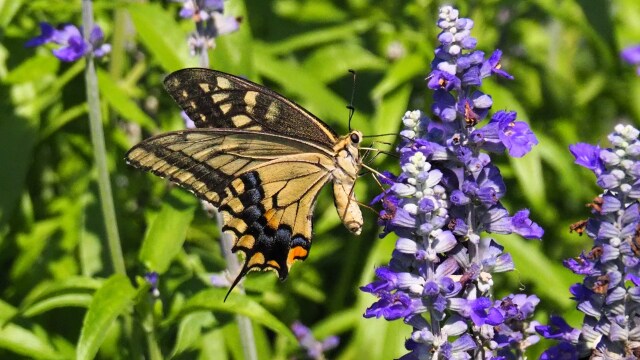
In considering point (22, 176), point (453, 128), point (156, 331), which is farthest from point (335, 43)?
point (453, 128)

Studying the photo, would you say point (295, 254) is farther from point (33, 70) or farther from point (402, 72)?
point (33, 70)

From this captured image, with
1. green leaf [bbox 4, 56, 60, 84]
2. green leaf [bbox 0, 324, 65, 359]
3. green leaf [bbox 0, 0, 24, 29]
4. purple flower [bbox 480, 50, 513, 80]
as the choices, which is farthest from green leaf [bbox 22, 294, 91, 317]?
purple flower [bbox 480, 50, 513, 80]

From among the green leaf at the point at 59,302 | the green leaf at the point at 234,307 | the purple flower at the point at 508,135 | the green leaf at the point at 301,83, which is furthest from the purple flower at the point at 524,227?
the green leaf at the point at 301,83

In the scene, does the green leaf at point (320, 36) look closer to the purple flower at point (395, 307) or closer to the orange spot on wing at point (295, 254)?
the orange spot on wing at point (295, 254)

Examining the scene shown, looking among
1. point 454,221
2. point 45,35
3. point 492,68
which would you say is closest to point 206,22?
point 45,35

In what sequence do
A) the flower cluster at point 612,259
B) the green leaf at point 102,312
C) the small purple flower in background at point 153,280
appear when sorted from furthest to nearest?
the small purple flower in background at point 153,280, the green leaf at point 102,312, the flower cluster at point 612,259

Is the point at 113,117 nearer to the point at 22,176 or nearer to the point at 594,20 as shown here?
the point at 22,176

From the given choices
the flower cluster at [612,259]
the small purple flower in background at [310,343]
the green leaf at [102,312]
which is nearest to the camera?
the flower cluster at [612,259]

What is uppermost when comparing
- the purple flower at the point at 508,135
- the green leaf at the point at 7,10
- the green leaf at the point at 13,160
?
the green leaf at the point at 7,10
